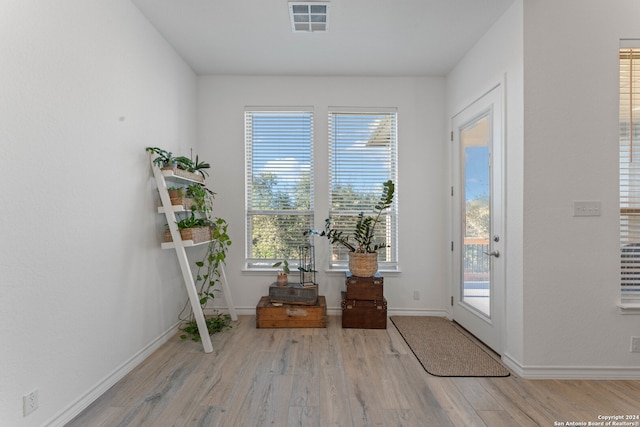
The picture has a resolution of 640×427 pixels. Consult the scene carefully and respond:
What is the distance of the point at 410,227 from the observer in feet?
12.4

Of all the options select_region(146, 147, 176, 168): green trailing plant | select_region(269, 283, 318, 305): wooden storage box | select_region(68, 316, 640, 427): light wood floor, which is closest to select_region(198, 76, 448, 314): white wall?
select_region(269, 283, 318, 305): wooden storage box

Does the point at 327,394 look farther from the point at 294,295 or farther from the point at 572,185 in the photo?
the point at 572,185

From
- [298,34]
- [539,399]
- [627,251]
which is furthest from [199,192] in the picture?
[627,251]

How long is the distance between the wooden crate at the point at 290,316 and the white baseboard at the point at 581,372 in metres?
1.82

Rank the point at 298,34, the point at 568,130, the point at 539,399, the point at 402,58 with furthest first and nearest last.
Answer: the point at 402,58, the point at 298,34, the point at 568,130, the point at 539,399

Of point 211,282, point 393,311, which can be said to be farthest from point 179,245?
point 393,311

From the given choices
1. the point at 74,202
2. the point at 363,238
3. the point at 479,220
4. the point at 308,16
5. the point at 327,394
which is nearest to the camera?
the point at 74,202

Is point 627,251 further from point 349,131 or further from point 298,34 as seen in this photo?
point 298,34

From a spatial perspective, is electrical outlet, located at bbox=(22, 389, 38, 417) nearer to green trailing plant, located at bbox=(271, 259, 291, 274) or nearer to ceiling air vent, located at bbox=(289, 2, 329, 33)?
green trailing plant, located at bbox=(271, 259, 291, 274)

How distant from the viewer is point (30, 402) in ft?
5.19

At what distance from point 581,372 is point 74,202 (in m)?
3.61

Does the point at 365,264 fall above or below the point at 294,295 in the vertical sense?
above

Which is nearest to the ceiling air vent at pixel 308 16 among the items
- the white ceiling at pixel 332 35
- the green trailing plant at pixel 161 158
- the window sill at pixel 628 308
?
the white ceiling at pixel 332 35

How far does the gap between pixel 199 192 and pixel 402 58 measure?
8.15ft
